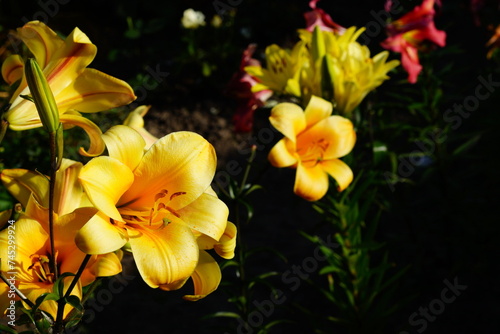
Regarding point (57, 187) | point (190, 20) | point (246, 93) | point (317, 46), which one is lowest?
point (190, 20)

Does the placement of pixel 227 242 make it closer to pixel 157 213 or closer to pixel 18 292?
pixel 157 213

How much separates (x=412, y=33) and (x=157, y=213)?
47.3 inches

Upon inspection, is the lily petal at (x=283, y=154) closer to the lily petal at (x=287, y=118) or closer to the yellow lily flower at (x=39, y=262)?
the lily petal at (x=287, y=118)

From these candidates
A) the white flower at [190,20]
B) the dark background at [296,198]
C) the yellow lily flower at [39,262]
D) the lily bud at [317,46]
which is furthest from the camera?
the white flower at [190,20]

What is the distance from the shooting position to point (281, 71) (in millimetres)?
1300

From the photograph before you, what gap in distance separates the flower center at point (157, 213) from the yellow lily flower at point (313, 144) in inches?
17.0

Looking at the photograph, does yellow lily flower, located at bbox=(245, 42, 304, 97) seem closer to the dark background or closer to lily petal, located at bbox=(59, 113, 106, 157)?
the dark background

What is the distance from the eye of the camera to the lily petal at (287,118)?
1099 millimetres

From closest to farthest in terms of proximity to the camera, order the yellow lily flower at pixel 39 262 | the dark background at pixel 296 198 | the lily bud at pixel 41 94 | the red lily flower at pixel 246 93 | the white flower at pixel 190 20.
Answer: the lily bud at pixel 41 94 → the yellow lily flower at pixel 39 262 → the red lily flower at pixel 246 93 → the dark background at pixel 296 198 → the white flower at pixel 190 20

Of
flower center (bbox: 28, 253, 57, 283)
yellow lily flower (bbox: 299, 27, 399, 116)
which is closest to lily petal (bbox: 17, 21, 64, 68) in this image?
flower center (bbox: 28, 253, 57, 283)

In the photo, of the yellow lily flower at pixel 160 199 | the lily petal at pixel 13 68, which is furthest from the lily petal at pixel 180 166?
the lily petal at pixel 13 68

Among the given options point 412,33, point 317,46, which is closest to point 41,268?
point 317,46

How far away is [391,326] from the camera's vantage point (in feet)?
6.03

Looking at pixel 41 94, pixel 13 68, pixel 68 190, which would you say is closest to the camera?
pixel 41 94
